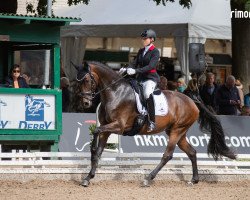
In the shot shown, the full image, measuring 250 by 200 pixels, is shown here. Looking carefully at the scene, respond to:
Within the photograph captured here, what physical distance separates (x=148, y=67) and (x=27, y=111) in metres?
3.32

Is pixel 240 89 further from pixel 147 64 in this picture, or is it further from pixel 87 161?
pixel 147 64

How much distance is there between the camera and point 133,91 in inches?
666

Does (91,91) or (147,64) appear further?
(147,64)

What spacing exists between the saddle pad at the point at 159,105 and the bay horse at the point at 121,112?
0.08 meters

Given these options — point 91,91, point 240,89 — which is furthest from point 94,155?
point 240,89

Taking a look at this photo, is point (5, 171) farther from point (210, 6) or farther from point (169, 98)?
point (210, 6)

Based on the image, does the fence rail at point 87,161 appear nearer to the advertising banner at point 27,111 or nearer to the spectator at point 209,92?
the advertising banner at point 27,111

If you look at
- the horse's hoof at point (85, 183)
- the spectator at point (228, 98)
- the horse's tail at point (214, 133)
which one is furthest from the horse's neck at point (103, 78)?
the spectator at point (228, 98)

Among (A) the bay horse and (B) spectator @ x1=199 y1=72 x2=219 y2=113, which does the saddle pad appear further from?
(B) spectator @ x1=199 y1=72 x2=219 y2=113

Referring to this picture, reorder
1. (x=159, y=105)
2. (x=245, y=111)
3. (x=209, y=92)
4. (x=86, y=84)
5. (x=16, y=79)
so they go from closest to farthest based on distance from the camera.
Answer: (x=86, y=84) → (x=159, y=105) → (x=16, y=79) → (x=245, y=111) → (x=209, y=92)

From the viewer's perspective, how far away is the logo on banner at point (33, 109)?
747 inches

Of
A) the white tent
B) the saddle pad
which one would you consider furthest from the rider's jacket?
the white tent

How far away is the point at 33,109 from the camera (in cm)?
1900

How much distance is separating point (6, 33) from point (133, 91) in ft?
11.7
